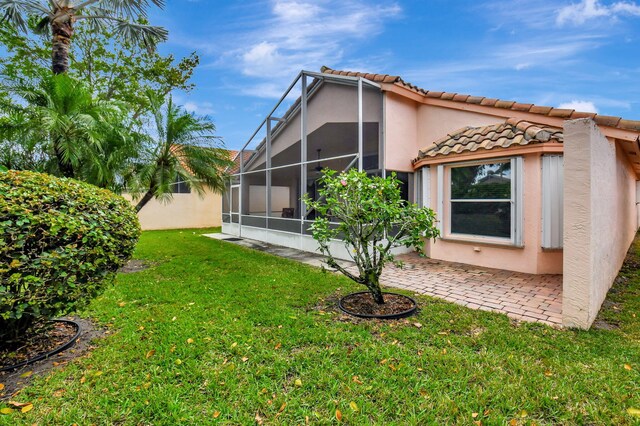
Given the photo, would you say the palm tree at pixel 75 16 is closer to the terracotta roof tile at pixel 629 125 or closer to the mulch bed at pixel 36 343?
the mulch bed at pixel 36 343

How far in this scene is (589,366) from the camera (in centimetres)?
351

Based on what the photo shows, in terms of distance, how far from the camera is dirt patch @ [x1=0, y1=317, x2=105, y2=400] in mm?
3218

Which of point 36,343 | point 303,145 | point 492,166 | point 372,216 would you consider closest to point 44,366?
point 36,343

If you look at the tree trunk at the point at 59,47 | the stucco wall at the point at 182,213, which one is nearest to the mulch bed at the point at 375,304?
the tree trunk at the point at 59,47

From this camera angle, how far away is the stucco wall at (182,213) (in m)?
20.1

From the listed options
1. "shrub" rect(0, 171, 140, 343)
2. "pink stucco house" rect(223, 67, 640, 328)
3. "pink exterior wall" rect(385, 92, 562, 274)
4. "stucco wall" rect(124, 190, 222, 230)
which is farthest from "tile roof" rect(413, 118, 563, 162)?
"stucco wall" rect(124, 190, 222, 230)

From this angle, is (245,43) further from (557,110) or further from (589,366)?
(589,366)

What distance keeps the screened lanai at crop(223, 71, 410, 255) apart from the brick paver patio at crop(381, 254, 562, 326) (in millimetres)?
3463

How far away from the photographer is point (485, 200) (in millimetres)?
8320

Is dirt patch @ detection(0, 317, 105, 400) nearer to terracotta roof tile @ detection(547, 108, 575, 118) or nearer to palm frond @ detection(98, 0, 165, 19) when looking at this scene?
terracotta roof tile @ detection(547, 108, 575, 118)

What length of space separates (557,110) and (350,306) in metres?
7.41

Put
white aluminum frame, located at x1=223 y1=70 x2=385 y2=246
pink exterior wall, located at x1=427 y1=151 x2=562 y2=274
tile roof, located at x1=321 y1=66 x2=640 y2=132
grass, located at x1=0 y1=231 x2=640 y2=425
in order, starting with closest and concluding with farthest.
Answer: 1. grass, located at x1=0 y1=231 x2=640 y2=425
2. tile roof, located at x1=321 y1=66 x2=640 y2=132
3. pink exterior wall, located at x1=427 y1=151 x2=562 y2=274
4. white aluminum frame, located at x1=223 y1=70 x2=385 y2=246

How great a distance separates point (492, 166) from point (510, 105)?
210cm

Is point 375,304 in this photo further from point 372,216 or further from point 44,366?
point 44,366
